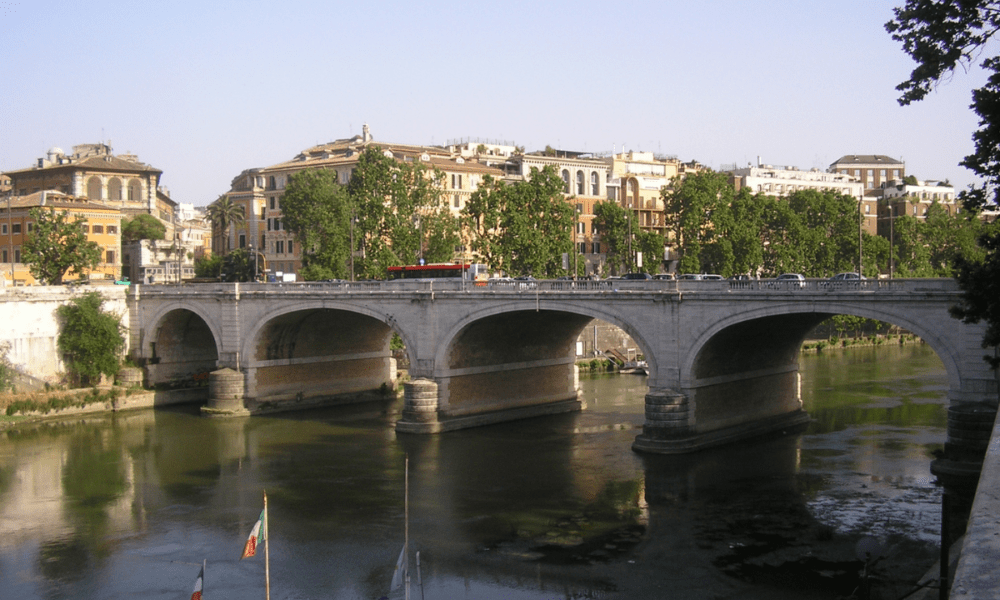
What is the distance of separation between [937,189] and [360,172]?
293 feet

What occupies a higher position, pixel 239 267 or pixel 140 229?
pixel 140 229

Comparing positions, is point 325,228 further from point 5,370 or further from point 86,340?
point 5,370

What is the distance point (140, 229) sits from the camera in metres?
110

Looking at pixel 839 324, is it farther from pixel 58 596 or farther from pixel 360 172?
pixel 58 596

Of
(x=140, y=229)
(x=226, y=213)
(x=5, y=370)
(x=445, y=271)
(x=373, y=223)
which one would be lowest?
(x=5, y=370)

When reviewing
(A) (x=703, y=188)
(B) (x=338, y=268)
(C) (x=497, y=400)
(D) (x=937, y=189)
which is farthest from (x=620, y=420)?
(D) (x=937, y=189)

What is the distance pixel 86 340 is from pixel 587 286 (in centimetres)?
3141

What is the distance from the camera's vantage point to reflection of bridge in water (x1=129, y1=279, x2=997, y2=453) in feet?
122

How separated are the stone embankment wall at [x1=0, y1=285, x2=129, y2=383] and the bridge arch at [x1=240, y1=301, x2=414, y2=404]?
11.9 metres

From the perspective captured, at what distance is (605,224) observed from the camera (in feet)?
290

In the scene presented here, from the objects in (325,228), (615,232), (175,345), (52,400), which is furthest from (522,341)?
(615,232)

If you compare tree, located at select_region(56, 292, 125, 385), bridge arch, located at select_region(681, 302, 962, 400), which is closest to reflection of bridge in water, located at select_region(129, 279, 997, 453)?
bridge arch, located at select_region(681, 302, 962, 400)

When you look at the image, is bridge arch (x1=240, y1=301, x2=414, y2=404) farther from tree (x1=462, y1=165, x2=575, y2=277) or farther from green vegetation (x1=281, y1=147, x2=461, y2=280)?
tree (x1=462, y1=165, x2=575, y2=277)

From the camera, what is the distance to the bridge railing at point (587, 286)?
1437 inches
